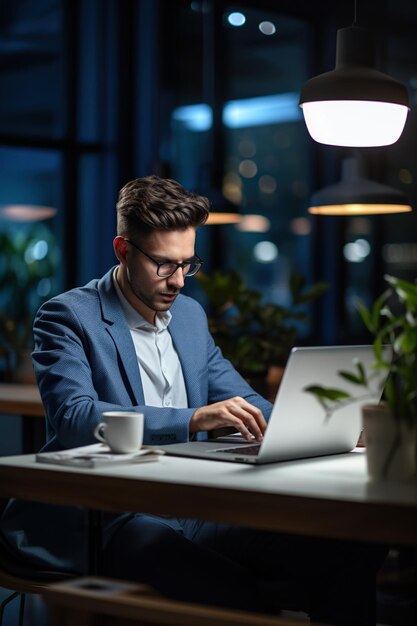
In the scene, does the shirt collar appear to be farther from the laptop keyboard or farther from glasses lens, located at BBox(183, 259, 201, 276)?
the laptop keyboard

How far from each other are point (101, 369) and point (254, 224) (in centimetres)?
578

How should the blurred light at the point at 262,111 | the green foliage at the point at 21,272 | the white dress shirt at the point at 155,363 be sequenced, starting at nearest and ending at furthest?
1. the white dress shirt at the point at 155,363
2. the green foliage at the point at 21,272
3. the blurred light at the point at 262,111

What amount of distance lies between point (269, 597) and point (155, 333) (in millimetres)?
804

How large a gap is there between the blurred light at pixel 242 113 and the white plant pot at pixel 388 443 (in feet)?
20.9

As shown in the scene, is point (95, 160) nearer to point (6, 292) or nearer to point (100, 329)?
point (6, 292)

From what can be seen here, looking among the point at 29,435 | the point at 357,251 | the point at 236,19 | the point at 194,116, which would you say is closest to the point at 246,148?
the point at 194,116

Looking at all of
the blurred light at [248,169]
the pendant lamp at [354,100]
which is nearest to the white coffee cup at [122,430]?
the pendant lamp at [354,100]

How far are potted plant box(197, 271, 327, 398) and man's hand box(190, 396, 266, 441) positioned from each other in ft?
5.66

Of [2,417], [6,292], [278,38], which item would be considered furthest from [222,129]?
[2,417]

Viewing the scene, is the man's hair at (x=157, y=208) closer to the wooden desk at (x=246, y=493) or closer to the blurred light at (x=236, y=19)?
the wooden desk at (x=246, y=493)

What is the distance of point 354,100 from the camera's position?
9.29 feet

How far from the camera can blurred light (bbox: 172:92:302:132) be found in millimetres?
8227

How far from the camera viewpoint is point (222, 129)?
Answer: 27.3 feet

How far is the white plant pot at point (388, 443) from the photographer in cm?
202
